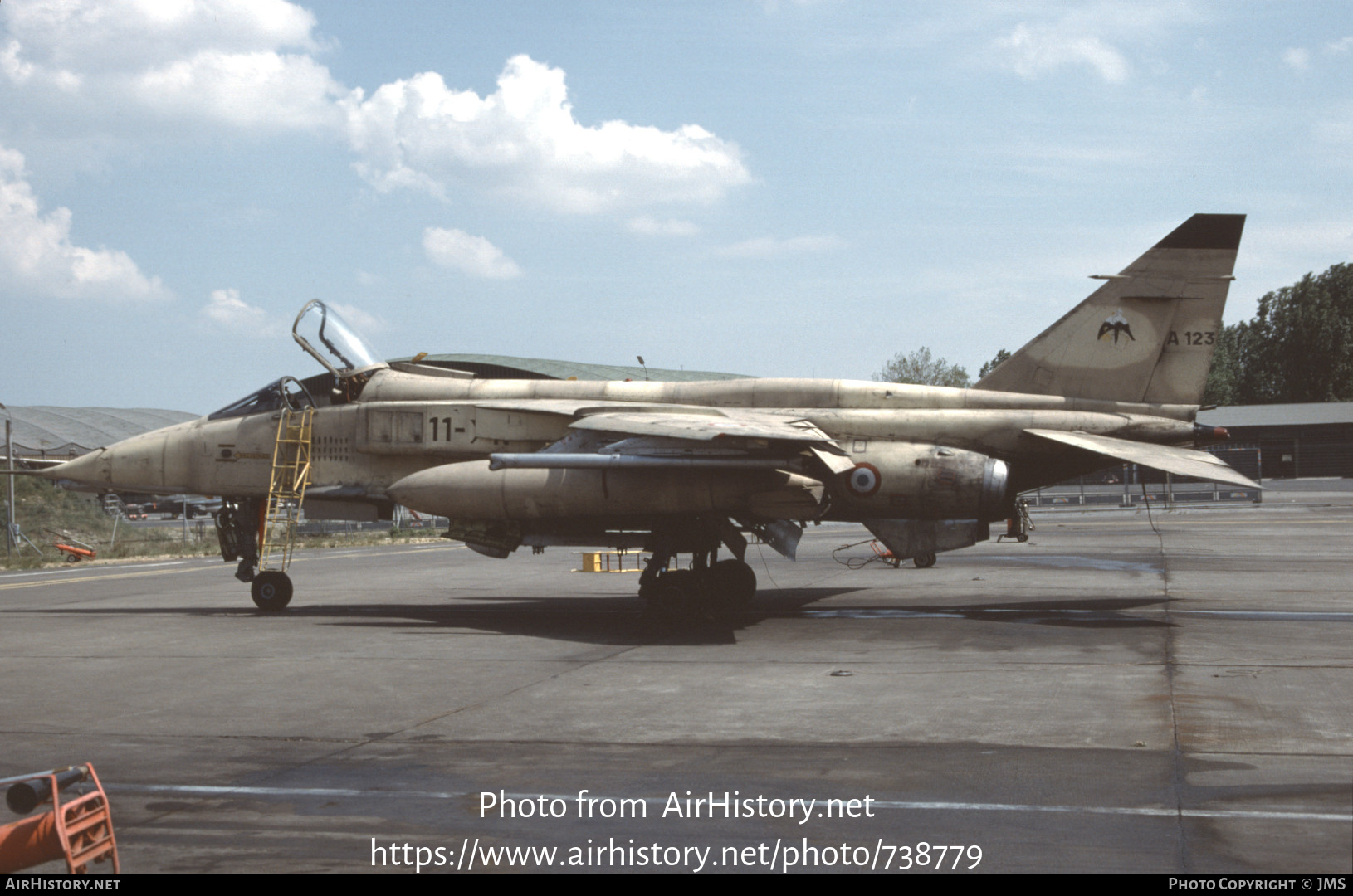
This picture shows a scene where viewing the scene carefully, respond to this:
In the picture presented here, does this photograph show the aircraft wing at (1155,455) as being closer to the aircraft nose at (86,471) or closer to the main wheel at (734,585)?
the main wheel at (734,585)

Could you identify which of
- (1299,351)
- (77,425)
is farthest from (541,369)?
(1299,351)

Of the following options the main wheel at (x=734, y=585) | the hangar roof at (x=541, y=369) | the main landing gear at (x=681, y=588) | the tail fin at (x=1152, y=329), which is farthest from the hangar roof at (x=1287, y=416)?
the main landing gear at (x=681, y=588)

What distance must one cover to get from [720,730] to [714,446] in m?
6.26

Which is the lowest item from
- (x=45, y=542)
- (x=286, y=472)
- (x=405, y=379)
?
(x=45, y=542)

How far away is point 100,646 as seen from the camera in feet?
43.4

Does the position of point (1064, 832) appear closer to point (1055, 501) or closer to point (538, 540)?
point (538, 540)

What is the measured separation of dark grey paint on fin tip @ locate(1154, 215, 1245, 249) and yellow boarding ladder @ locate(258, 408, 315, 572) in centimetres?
1282

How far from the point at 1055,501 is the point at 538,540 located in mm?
46483

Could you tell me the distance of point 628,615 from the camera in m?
15.9

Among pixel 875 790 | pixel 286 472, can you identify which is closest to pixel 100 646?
pixel 286 472

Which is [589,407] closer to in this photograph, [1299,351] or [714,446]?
[714,446]

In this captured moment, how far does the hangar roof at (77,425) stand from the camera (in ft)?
196

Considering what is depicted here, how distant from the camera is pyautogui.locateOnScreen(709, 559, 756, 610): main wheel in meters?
16.3

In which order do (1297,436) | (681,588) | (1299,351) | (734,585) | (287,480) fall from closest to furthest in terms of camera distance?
(681,588) → (734,585) → (287,480) → (1297,436) → (1299,351)
